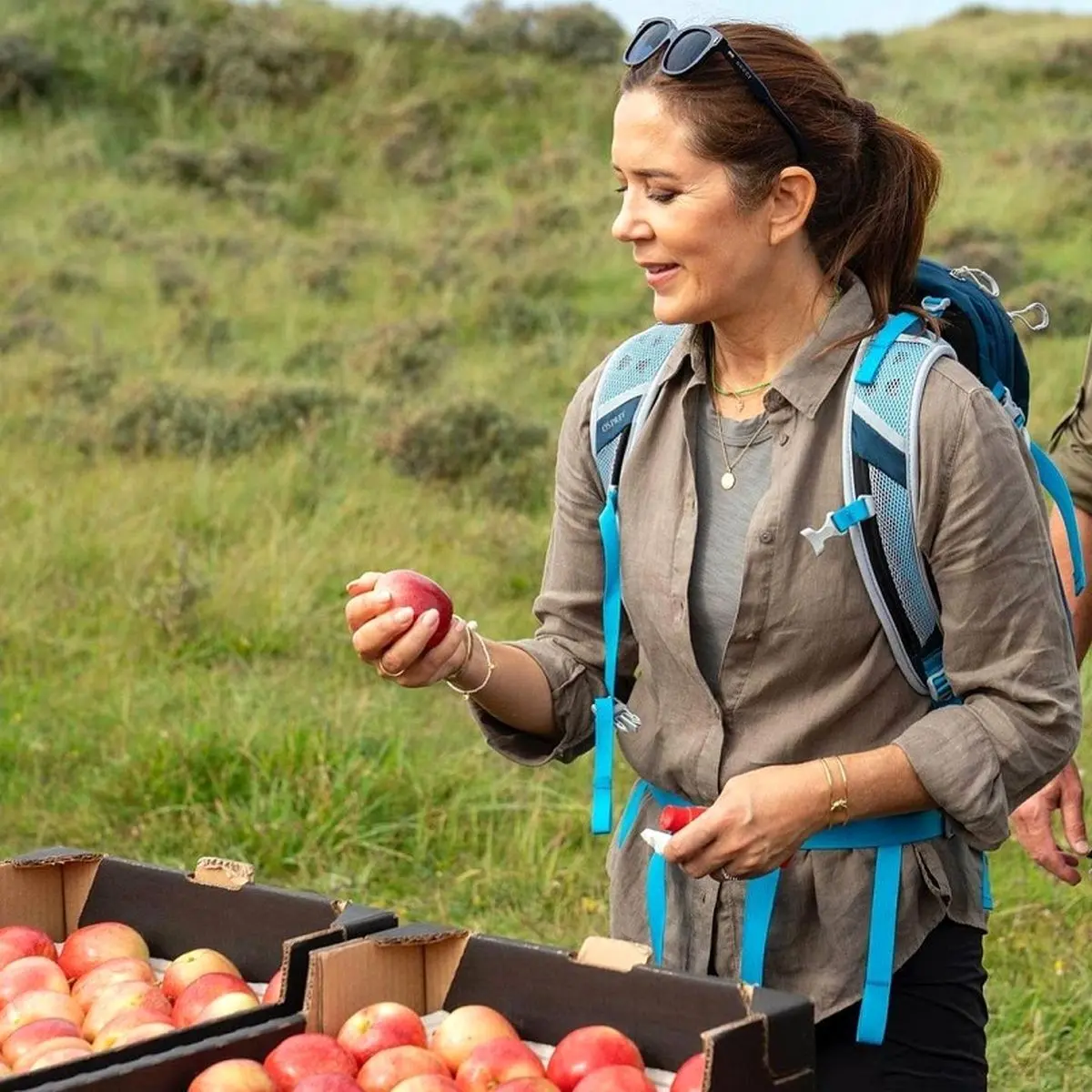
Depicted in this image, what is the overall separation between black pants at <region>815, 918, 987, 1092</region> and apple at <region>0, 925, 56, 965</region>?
103 cm

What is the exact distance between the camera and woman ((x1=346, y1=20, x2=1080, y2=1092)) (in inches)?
99.4

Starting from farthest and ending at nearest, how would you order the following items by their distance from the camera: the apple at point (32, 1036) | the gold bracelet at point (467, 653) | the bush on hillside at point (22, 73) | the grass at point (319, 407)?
1. the bush on hillside at point (22, 73)
2. the grass at point (319, 407)
3. the gold bracelet at point (467, 653)
4. the apple at point (32, 1036)

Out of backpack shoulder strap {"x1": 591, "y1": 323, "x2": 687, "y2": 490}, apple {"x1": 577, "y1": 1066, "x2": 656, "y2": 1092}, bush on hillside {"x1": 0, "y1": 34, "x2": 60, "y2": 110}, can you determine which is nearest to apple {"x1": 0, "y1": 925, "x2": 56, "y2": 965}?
apple {"x1": 577, "y1": 1066, "x2": 656, "y2": 1092}

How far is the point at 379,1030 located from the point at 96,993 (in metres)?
0.41

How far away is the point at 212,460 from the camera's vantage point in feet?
30.5

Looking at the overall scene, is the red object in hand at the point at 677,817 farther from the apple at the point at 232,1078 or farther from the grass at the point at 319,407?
the grass at the point at 319,407

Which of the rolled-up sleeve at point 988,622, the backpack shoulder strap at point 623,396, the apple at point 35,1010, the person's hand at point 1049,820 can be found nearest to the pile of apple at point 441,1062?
the apple at point 35,1010

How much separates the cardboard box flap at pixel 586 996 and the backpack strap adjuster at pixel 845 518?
0.57 metres

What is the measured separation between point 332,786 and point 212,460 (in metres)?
3.94

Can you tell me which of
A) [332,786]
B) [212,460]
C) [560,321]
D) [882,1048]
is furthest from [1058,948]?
[560,321]

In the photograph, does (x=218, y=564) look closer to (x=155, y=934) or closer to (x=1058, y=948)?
(x=1058, y=948)

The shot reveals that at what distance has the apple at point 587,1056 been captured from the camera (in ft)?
7.48

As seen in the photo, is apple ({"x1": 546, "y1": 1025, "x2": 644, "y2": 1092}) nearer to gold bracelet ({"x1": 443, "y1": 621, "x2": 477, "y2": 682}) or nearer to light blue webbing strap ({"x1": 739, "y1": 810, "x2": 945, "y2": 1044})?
light blue webbing strap ({"x1": 739, "y1": 810, "x2": 945, "y2": 1044})

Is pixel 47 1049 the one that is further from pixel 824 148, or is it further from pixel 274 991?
pixel 824 148
